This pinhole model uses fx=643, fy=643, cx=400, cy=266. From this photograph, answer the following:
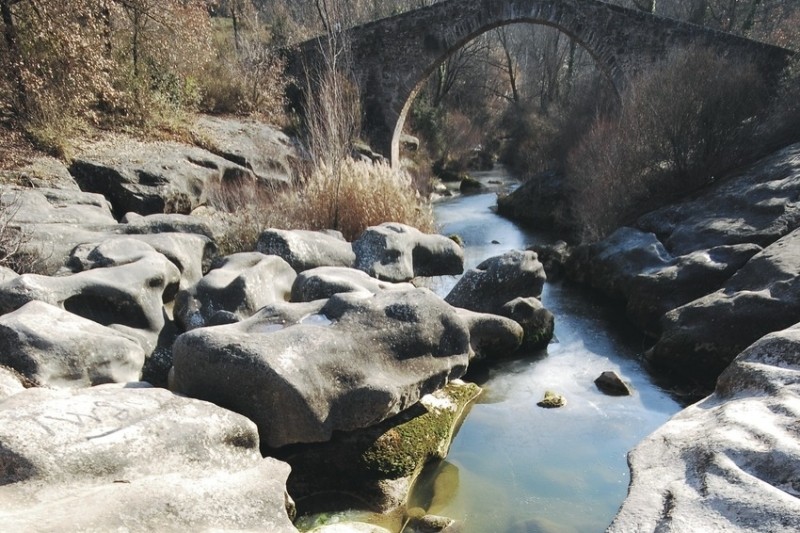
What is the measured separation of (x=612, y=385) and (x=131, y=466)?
190 inches

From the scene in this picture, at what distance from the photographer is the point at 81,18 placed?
1055 cm

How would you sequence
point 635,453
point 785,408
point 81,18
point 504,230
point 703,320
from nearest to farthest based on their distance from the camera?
1. point 785,408
2. point 635,453
3. point 703,320
4. point 81,18
5. point 504,230

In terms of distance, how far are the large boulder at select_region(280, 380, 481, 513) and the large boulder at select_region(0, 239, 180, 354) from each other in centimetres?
186

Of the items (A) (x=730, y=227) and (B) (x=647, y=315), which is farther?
(A) (x=730, y=227)

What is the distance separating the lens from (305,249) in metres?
7.42

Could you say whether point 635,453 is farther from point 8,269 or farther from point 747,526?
point 8,269

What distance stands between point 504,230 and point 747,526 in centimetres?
1161

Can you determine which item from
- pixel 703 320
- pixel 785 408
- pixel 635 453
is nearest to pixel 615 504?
pixel 635 453

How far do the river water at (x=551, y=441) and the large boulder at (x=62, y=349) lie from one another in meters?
1.77

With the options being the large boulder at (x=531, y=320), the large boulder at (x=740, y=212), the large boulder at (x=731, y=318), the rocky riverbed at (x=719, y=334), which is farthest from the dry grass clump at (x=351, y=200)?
the large boulder at (x=731, y=318)

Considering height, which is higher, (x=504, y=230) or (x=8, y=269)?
(x=8, y=269)

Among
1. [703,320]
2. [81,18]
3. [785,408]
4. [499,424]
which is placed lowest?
[499,424]

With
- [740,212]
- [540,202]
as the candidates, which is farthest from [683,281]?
[540,202]

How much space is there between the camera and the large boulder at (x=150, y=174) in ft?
32.4
